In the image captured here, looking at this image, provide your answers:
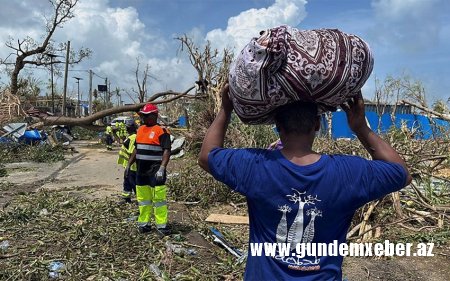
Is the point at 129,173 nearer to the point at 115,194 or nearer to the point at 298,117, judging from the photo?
the point at 115,194

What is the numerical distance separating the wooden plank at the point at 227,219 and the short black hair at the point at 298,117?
5.05 metres

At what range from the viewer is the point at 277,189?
1568 mm

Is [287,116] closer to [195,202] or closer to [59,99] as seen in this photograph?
[195,202]

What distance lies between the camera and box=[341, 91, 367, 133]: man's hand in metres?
1.69

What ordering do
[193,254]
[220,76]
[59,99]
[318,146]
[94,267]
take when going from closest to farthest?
[94,267], [193,254], [318,146], [220,76], [59,99]

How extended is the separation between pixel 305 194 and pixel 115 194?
770cm

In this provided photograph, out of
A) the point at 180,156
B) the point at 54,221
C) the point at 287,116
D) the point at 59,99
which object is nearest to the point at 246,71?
the point at 287,116

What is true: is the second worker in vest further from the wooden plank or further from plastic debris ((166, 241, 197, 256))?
the wooden plank

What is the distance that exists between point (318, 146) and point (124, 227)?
357cm

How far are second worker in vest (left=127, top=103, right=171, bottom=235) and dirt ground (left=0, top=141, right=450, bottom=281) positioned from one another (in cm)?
54

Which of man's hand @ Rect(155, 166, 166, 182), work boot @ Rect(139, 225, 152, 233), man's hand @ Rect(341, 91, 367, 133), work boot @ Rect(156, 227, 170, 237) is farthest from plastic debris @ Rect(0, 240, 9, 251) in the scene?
man's hand @ Rect(341, 91, 367, 133)

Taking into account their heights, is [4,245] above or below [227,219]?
below

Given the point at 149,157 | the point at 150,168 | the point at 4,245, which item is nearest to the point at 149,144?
the point at 149,157

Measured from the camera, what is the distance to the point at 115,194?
8758 mm
